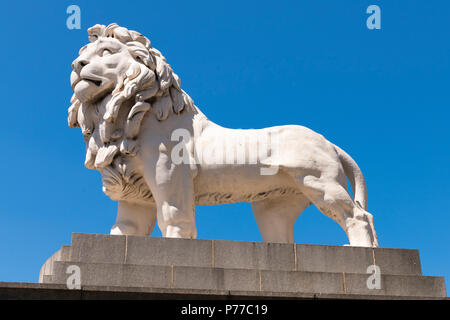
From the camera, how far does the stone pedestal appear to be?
702cm

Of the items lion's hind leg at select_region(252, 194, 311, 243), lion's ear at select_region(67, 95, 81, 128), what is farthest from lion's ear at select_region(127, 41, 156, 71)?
lion's hind leg at select_region(252, 194, 311, 243)

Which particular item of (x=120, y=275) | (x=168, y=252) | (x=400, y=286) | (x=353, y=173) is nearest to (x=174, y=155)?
(x=168, y=252)

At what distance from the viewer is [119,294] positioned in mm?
6672

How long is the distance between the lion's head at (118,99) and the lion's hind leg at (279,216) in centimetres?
196

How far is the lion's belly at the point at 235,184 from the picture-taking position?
8.67 m

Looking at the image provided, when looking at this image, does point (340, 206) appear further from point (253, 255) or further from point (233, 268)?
point (233, 268)

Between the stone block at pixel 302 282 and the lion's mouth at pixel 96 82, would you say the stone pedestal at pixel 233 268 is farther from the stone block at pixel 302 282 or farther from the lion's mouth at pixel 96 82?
the lion's mouth at pixel 96 82

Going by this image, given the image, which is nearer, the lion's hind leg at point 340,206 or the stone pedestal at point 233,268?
the stone pedestal at point 233,268

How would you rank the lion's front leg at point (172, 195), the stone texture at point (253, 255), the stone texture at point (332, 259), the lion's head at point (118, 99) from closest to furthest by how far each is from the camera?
the stone texture at point (253, 255), the stone texture at point (332, 259), the lion's front leg at point (172, 195), the lion's head at point (118, 99)

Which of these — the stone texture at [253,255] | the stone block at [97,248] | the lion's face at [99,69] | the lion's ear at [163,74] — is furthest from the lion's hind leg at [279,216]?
the lion's face at [99,69]

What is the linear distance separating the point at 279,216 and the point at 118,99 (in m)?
3.15

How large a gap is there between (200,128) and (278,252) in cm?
236
